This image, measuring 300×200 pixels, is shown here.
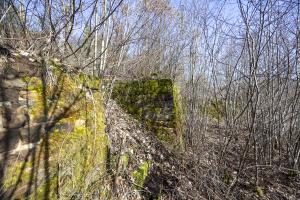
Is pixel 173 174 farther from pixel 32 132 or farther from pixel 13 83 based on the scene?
pixel 13 83

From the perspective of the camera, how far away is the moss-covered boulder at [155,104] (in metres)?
5.72

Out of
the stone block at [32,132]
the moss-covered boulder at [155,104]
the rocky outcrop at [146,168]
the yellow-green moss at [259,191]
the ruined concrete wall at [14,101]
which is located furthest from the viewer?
the moss-covered boulder at [155,104]

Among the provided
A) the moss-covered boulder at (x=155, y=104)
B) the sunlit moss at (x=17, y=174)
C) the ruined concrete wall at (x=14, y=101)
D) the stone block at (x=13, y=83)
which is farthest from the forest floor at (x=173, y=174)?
the stone block at (x=13, y=83)

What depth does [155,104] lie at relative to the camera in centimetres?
595

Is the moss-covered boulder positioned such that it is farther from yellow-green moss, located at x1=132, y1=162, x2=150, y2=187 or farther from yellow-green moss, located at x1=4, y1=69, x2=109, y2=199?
yellow-green moss, located at x1=4, y1=69, x2=109, y2=199

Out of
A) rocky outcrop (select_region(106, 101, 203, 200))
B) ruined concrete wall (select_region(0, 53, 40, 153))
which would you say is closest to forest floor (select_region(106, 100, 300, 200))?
rocky outcrop (select_region(106, 101, 203, 200))

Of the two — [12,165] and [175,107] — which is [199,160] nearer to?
[175,107]

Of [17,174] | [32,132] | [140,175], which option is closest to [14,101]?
[32,132]

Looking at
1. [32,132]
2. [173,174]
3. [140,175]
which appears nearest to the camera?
[32,132]

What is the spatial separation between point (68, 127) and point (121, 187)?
118cm

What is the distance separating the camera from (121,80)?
6477 mm

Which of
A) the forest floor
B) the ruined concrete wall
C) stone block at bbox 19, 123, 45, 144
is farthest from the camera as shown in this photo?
the forest floor

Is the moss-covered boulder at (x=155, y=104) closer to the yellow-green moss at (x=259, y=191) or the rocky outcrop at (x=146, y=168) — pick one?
the rocky outcrop at (x=146, y=168)

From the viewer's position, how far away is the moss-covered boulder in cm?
572
